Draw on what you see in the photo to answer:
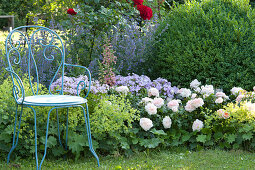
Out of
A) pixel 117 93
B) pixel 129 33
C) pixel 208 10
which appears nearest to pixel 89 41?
pixel 129 33

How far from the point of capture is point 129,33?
4969 millimetres

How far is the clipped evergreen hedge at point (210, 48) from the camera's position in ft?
14.5

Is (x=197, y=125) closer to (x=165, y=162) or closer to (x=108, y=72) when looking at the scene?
(x=165, y=162)

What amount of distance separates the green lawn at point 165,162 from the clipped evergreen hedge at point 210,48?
136 cm

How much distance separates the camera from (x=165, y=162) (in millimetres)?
3123

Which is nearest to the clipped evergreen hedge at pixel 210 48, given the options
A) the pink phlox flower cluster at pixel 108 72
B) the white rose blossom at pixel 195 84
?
the white rose blossom at pixel 195 84

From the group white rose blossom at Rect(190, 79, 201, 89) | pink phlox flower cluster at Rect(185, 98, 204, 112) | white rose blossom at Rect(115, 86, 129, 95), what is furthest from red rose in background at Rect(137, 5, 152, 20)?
pink phlox flower cluster at Rect(185, 98, 204, 112)

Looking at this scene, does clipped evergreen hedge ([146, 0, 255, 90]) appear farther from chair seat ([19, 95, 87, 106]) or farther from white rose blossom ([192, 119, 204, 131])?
chair seat ([19, 95, 87, 106])

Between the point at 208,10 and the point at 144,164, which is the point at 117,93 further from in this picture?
the point at 208,10

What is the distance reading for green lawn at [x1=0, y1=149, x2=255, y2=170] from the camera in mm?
3002

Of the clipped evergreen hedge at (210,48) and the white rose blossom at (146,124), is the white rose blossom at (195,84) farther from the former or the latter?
the white rose blossom at (146,124)

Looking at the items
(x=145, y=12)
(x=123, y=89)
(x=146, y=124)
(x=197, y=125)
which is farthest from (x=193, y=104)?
(x=145, y=12)

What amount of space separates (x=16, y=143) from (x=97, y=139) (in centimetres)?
76

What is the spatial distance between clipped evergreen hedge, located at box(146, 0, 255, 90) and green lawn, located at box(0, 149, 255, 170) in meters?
1.36
